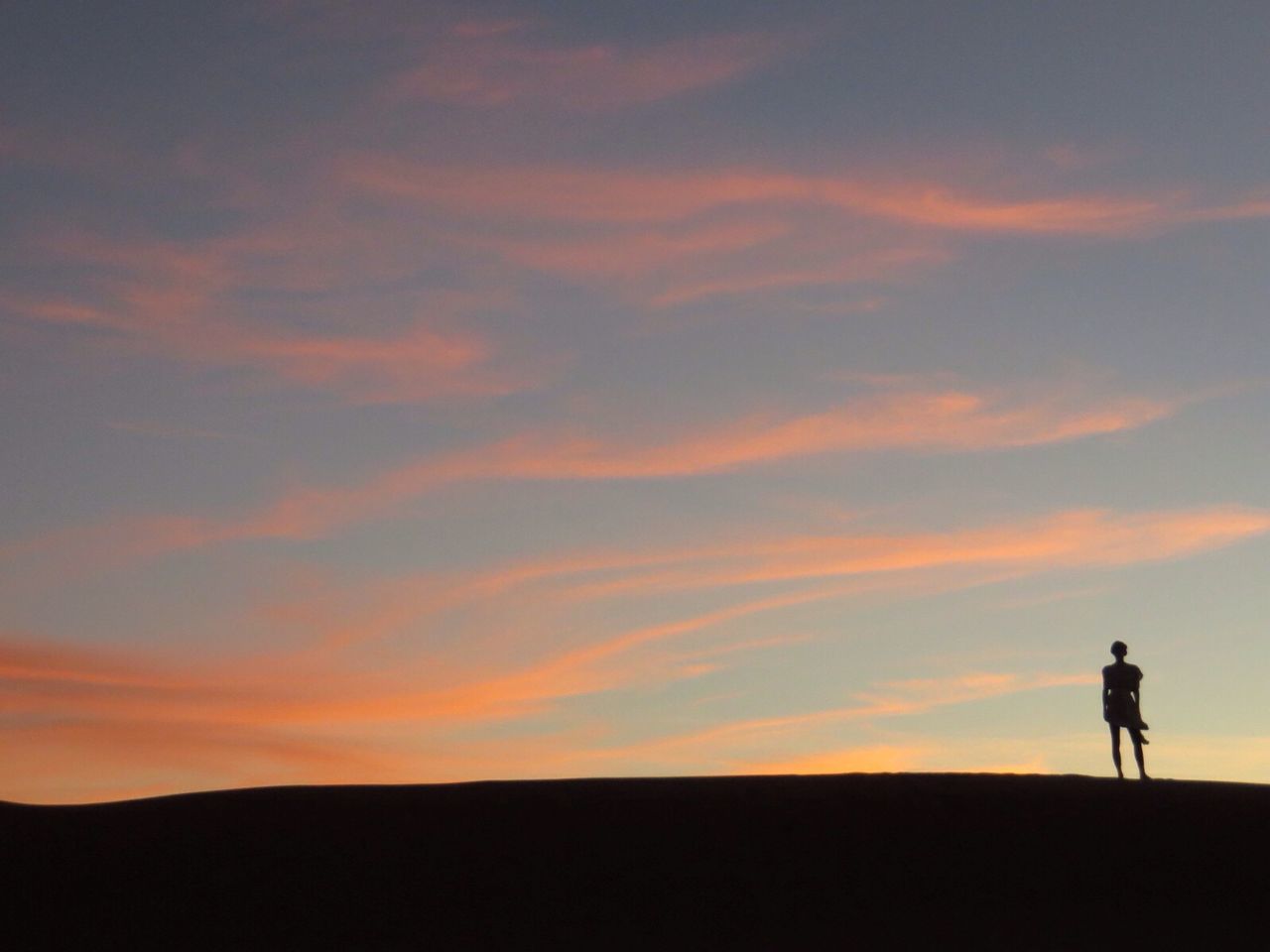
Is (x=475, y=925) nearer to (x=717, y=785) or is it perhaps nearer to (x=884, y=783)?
(x=717, y=785)

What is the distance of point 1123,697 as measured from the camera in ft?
79.3

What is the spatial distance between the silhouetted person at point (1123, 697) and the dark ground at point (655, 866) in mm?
2033

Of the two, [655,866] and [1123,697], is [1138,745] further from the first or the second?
[655,866]

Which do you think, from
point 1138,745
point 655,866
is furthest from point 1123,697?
point 655,866

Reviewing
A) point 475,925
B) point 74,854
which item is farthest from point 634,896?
point 74,854

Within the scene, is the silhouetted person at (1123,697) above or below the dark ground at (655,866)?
above

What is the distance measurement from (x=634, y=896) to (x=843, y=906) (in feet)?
7.87

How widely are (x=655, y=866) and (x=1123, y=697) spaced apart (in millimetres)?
8655

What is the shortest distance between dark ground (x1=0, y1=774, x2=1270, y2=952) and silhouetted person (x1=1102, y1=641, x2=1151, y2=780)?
203 centimetres

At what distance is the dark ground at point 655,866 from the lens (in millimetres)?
17828

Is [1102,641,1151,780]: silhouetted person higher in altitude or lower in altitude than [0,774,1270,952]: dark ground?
higher

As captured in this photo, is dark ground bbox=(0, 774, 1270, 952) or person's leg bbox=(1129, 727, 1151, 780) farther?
person's leg bbox=(1129, 727, 1151, 780)

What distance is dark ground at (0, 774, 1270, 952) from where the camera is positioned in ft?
58.5

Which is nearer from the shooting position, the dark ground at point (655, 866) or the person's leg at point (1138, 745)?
the dark ground at point (655, 866)
